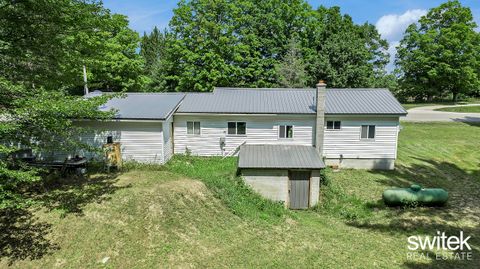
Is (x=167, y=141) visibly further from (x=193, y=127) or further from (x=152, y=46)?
(x=152, y=46)

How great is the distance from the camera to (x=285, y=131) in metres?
18.4

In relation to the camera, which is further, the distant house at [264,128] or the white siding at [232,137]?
the white siding at [232,137]

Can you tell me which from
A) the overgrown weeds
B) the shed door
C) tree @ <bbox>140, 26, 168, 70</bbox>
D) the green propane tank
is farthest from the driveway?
tree @ <bbox>140, 26, 168, 70</bbox>

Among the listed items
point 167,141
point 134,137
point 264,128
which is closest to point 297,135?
point 264,128

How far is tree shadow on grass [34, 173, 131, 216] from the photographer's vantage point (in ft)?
34.4

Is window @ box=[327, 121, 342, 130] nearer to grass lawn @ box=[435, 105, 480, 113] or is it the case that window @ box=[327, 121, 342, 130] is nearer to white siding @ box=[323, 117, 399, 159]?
white siding @ box=[323, 117, 399, 159]

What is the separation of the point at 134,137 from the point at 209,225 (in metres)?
7.83

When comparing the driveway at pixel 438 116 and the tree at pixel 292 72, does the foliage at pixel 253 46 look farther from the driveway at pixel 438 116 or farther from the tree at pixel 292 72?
the driveway at pixel 438 116

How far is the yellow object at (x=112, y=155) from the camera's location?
14.2m

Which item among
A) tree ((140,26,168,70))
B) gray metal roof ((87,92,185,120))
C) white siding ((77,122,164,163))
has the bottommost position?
white siding ((77,122,164,163))

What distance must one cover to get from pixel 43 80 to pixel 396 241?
1567 cm

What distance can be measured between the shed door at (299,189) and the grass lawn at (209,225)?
0.70 m

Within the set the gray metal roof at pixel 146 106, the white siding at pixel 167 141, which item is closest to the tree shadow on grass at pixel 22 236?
the gray metal roof at pixel 146 106

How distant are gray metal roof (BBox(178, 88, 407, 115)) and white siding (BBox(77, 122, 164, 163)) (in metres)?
2.73
